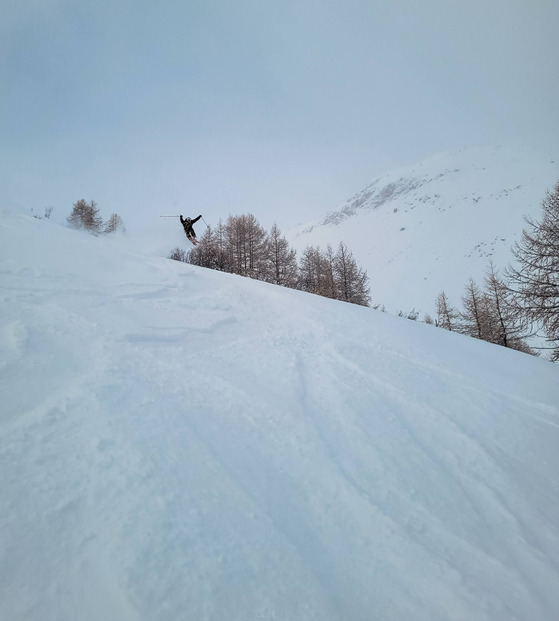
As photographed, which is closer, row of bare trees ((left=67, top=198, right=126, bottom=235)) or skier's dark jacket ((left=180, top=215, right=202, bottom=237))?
skier's dark jacket ((left=180, top=215, right=202, bottom=237))

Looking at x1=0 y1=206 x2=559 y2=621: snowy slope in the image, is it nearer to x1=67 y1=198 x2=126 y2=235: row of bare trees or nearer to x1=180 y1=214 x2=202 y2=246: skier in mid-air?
x1=180 y1=214 x2=202 y2=246: skier in mid-air

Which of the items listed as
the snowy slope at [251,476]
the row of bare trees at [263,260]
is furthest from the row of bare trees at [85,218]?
the snowy slope at [251,476]

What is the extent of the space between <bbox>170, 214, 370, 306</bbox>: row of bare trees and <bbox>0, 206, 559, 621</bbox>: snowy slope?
1459 centimetres

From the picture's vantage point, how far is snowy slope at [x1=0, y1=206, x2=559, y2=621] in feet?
3.47

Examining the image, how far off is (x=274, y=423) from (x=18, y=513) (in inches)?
52.0

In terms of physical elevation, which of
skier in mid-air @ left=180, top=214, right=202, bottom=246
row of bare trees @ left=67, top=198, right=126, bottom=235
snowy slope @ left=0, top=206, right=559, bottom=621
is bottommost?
snowy slope @ left=0, top=206, right=559, bottom=621

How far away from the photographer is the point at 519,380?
10.8 feet

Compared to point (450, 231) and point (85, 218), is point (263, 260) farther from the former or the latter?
point (450, 231)

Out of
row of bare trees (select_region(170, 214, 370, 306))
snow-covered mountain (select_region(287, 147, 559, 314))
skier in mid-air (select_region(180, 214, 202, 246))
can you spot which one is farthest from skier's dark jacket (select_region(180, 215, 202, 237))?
snow-covered mountain (select_region(287, 147, 559, 314))

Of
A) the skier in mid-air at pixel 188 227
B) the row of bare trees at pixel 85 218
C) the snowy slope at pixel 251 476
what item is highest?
the row of bare trees at pixel 85 218

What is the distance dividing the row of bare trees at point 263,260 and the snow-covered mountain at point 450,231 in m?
13.8

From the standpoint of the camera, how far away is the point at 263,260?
1889 cm

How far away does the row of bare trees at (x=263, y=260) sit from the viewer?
687 inches

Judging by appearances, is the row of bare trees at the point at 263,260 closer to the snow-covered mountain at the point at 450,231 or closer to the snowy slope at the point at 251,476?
the snow-covered mountain at the point at 450,231
